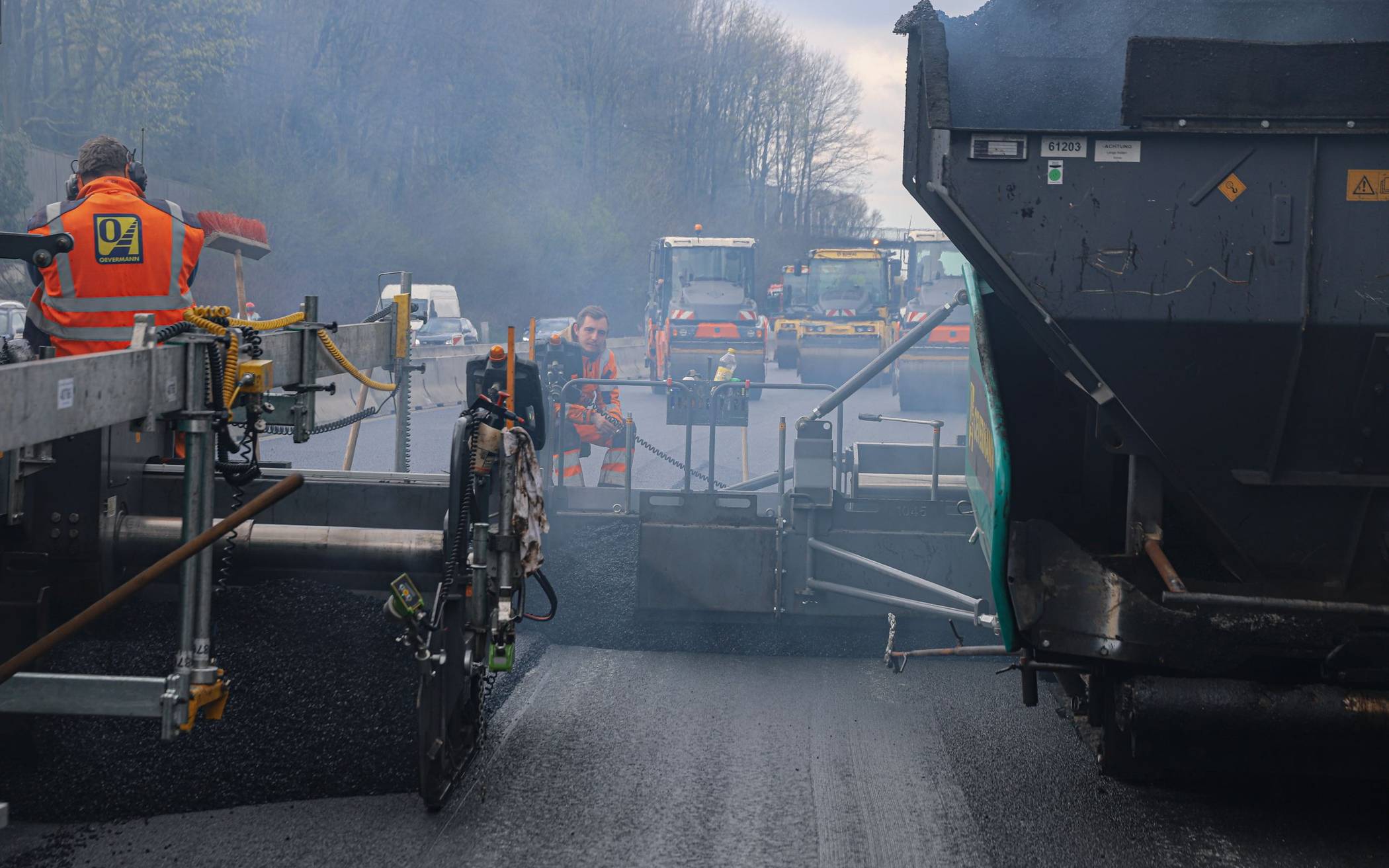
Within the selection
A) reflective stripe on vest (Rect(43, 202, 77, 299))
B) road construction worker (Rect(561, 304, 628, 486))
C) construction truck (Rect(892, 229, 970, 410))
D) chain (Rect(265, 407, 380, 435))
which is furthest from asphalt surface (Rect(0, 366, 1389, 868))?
construction truck (Rect(892, 229, 970, 410))

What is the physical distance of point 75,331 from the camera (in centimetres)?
496

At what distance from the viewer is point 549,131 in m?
45.2

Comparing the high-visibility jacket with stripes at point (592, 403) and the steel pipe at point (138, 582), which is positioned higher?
the high-visibility jacket with stripes at point (592, 403)

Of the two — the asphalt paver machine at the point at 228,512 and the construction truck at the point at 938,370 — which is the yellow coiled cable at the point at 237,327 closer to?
the asphalt paver machine at the point at 228,512

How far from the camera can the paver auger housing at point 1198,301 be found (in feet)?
12.8

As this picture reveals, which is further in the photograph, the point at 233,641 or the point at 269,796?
the point at 233,641

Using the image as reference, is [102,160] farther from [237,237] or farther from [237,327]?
[237,327]

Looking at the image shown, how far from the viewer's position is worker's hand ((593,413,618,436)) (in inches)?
372

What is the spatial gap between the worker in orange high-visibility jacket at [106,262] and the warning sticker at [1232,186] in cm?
372

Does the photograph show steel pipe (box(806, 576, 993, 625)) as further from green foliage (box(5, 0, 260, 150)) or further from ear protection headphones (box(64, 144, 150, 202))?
green foliage (box(5, 0, 260, 150))

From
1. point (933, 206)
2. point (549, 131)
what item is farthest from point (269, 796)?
point (549, 131)

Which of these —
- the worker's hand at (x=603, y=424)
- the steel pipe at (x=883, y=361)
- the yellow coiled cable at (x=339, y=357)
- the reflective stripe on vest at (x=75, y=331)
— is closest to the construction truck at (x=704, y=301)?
the worker's hand at (x=603, y=424)

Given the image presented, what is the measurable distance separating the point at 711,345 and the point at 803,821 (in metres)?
20.7

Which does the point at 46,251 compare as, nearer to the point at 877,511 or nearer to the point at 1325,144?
the point at 1325,144
